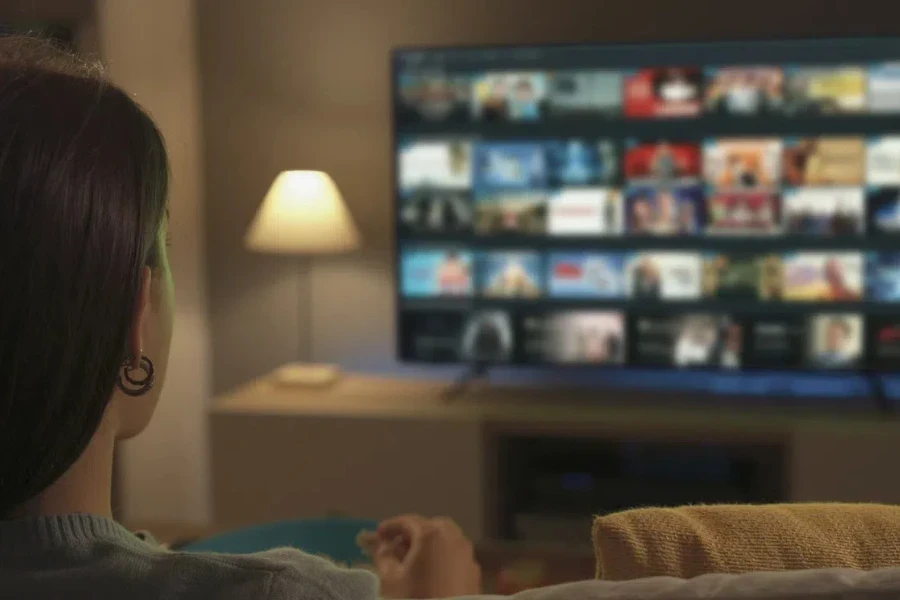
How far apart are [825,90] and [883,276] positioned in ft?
1.94

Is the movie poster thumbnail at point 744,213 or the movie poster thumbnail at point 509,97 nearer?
the movie poster thumbnail at point 744,213

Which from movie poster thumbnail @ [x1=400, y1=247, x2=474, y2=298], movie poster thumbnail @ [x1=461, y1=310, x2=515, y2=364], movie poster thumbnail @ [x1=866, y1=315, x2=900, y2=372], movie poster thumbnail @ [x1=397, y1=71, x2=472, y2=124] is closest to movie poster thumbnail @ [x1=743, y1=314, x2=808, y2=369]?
movie poster thumbnail @ [x1=866, y1=315, x2=900, y2=372]

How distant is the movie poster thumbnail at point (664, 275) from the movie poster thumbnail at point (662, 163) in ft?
0.76

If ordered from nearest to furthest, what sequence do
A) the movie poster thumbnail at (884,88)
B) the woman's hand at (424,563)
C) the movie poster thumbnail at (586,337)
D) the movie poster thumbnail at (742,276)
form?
the woman's hand at (424,563)
the movie poster thumbnail at (884,88)
the movie poster thumbnail at (742,276)
the movie poster thumbnail at (586,337)

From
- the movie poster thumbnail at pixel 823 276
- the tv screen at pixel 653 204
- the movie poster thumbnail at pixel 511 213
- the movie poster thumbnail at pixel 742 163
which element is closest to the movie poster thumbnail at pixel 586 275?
the tv screen at pixel 653 204

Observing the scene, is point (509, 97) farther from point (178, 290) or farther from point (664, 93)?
point (178, 290)

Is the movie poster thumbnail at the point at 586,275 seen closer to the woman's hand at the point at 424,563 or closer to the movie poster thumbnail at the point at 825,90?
the movie poster thumbnail at the point at 825,90

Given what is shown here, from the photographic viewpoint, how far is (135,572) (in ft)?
2.26

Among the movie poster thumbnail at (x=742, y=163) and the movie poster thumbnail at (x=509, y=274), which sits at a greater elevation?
the movie poster thumbnail at (x=742, y=163)

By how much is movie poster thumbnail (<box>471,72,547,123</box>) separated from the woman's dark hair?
103 inches

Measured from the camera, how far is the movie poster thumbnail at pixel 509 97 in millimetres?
3256

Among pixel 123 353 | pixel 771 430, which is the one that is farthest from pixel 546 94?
pixel 123 353

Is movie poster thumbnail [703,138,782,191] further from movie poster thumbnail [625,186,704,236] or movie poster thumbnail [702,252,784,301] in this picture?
movie poster thumbnail [702,252,784,301]

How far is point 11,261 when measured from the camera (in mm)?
643
